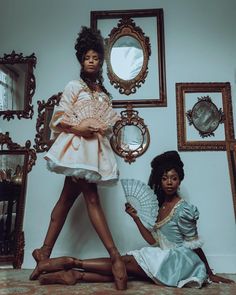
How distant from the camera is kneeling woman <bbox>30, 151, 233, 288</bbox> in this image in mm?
1555

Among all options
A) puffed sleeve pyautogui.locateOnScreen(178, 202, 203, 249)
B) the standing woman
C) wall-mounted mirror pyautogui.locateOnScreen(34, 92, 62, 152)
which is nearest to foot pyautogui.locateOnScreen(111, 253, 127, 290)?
the standing woman

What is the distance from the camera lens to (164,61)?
2.31m

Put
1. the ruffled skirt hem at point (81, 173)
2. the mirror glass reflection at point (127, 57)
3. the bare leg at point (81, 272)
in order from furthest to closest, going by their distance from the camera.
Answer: the mirror glass reflection at point (127, 57) < the ruffled skirt hem at point (81, 173) < the bare leg at point (81, 272)

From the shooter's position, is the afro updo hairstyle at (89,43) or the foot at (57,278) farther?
the afro updo hairstyle at (89,43)

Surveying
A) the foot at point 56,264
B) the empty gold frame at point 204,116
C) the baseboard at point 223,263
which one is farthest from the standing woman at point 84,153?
the baseboard at point 223,263

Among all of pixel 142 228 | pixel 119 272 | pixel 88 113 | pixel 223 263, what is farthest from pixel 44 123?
pixel 223 263

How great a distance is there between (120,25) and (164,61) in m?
0.39

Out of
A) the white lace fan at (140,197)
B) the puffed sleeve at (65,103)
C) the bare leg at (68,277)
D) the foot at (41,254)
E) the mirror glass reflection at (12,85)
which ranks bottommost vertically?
the bare leg at (68,277)

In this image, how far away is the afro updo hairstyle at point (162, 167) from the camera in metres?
1.85

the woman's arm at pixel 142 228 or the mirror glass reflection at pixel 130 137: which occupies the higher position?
the mirror glass reflection at pixel 130 137

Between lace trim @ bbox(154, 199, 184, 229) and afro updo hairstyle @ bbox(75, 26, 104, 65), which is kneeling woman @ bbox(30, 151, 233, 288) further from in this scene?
afro updo hairstyle @ bbox(75, 26, 104, 65)

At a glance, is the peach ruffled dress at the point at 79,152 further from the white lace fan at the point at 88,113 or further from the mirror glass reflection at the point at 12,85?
the mirror glass reflection at the point at 12,85

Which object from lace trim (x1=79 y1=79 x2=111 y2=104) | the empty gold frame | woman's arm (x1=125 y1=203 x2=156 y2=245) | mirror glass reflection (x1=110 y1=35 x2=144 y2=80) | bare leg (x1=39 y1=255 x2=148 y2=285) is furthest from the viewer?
mirror glass reflection (x1=110 y1=35 x2=144 y2=80)

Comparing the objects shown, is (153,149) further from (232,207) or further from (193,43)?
(193,43)
